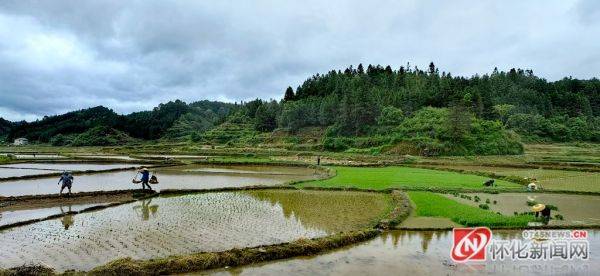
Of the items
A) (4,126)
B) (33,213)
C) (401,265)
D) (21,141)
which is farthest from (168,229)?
(4,126)

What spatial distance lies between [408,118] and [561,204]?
185 feet

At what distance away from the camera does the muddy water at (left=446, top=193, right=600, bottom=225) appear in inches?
650

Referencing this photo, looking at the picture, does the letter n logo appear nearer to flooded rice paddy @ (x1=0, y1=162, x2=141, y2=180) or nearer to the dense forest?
flooded rice paddy @ (x1=0, y1=162, x2=141, y2=180)

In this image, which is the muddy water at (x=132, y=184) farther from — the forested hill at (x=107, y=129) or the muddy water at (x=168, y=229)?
the forested hill at (x=107, y=129)

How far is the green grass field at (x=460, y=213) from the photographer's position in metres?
14.7

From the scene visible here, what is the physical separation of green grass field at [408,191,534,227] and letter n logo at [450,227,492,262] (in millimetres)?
3682

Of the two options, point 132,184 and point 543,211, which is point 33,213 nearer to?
point 132,184

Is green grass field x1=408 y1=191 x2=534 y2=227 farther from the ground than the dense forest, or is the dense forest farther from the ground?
the dense forest

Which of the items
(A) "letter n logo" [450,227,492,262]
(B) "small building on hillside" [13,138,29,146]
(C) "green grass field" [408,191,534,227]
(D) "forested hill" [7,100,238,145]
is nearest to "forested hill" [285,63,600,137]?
(D) "forested hill" [7,100,238,145]

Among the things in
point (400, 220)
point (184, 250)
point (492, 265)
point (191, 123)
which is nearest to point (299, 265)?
point (184, 250)

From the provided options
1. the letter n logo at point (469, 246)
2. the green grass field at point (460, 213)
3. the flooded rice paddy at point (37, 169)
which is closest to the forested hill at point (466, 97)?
the green grass field at point (460, 213)

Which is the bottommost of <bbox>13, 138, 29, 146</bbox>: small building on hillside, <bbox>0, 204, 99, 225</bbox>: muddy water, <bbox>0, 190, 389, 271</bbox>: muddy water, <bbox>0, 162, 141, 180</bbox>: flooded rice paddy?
<bbox>0, 190, 389, 271</bbox>: muddy water

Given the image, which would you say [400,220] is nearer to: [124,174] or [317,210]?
[317,210]

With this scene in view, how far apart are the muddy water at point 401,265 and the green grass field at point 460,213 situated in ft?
9.76
